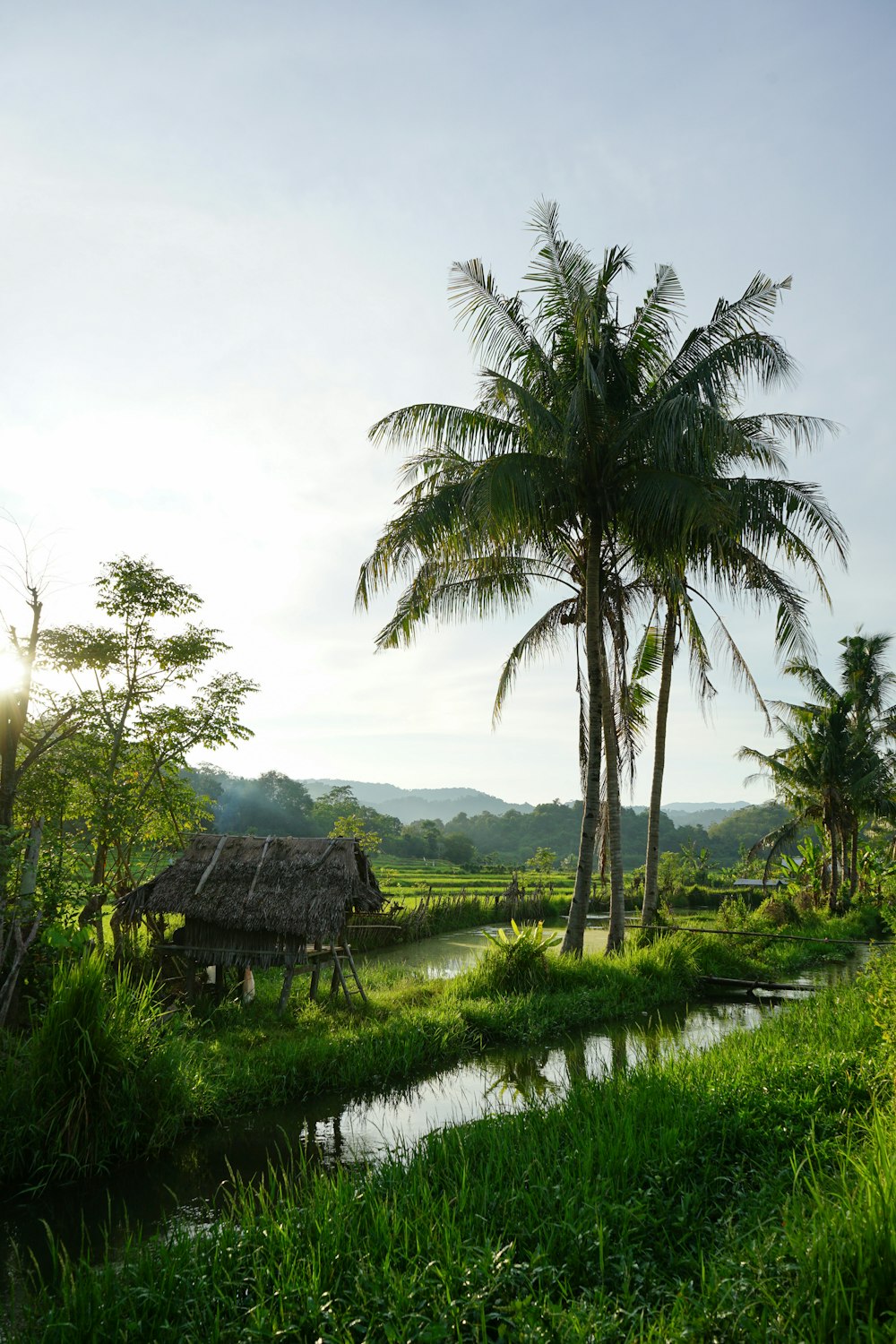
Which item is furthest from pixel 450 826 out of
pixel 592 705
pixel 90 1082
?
pixel 90 1082

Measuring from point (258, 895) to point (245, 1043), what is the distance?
1.96 meters

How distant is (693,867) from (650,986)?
3203cm

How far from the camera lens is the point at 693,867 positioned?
41.8m

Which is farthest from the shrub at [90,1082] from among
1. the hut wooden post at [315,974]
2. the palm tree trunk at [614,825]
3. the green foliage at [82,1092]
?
the palm tree trunk at [614,825]

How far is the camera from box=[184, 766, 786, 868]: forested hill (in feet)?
167

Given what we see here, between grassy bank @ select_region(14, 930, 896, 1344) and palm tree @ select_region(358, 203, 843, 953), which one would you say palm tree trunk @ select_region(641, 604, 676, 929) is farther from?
grassy bank @ select_region(14, 930, 896, 1344)

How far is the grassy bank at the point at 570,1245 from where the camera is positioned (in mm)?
A: 3068

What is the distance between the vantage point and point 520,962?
1138cm

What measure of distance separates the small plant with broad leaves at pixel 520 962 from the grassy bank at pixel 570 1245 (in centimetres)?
551

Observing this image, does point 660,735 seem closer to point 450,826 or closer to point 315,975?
point 315,975

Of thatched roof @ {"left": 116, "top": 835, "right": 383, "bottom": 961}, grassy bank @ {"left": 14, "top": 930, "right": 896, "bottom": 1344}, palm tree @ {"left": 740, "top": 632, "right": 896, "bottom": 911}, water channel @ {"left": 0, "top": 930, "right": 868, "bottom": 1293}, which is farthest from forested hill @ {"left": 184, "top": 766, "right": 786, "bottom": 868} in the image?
grassy bank @ {"left": 14, "top": 930, "right": 896, "bottom": 1344}

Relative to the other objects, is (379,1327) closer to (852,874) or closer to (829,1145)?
(829,1145)

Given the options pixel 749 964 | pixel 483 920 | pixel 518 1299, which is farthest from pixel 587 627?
pixel 483 920

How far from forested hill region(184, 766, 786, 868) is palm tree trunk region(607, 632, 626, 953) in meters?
24.9
